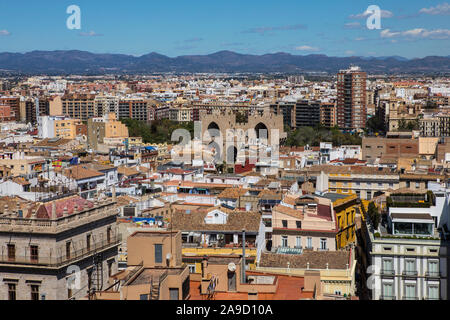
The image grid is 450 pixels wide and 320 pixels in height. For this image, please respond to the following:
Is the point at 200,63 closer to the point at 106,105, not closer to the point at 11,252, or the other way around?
the point at 106,105

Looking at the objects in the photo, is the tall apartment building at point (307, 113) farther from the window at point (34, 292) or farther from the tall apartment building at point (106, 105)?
the window at point (34, 292)

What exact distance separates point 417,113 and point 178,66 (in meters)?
81.0

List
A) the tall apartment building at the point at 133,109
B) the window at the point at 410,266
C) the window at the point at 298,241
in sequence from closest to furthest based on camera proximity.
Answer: the window at the point at 410,266
the window at the point at 298,241
the tall apartment building at the point at 133,109

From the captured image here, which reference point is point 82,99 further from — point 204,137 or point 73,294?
point 73,294

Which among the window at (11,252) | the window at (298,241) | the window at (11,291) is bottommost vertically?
the window at (298,241)

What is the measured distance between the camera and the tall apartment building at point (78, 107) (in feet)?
141

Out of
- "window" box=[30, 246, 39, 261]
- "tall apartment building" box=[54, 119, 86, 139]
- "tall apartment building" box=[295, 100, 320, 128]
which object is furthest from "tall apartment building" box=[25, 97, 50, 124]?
"window" box=[30, 246, 39, 261]

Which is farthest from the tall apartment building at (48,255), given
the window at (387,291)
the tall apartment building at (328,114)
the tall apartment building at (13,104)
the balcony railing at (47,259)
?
the tall apartment building at (13,104)

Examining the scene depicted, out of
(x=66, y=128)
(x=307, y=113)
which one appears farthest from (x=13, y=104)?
(x=307, y=113)

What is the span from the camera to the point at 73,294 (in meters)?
5.53

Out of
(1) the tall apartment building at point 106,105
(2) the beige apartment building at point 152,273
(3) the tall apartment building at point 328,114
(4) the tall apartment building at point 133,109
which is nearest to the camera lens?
(2) the beige apartment building at point 152,273

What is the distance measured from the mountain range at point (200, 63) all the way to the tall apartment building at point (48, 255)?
175ft

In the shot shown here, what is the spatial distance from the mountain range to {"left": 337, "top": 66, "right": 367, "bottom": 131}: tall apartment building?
25676mm

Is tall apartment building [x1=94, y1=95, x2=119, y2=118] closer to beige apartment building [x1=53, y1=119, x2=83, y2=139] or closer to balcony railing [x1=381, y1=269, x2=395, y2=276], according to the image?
beige apartment building [x1=53, y1=119, x2=83, y2=139]
